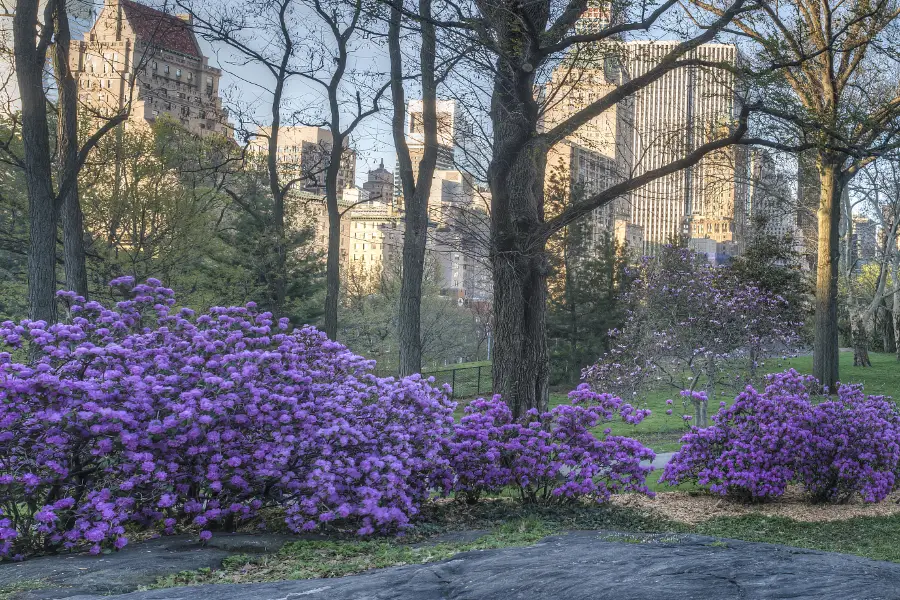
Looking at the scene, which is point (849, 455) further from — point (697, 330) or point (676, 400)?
point (676, 400)

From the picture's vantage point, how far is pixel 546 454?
8031 mm

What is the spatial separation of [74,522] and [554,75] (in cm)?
688

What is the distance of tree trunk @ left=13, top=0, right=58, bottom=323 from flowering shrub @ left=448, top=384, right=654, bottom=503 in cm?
627

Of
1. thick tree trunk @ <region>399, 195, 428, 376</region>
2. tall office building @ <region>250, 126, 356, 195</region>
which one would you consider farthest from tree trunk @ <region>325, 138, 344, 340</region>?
thick tree trunk @ <region>399, 195, 428, 376</region>

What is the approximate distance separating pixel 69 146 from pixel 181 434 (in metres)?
8.16

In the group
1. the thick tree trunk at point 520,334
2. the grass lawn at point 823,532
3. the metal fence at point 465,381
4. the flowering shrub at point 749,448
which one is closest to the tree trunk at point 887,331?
the metal fence at point 465,381

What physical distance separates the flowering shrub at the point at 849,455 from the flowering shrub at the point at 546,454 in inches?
87.3

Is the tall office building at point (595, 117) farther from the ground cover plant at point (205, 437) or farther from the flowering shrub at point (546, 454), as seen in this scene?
the ground cover plant at point (205, 437)

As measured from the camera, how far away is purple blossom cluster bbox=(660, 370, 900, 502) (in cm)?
905

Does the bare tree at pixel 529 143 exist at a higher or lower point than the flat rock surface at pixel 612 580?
higher

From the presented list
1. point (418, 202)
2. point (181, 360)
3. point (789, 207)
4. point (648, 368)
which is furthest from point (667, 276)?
point (181, 360)

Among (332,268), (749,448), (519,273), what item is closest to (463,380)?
(332,268)

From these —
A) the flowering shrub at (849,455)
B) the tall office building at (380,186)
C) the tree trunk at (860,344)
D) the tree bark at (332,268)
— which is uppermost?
the tall office building at (380,186)

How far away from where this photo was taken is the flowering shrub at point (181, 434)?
561 centimetres
